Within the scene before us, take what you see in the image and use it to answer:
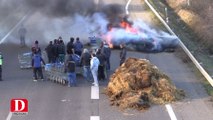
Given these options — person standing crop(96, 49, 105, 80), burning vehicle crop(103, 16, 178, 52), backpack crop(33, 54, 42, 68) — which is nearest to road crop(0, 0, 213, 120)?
person standing crop(96, 49, 105, 80)

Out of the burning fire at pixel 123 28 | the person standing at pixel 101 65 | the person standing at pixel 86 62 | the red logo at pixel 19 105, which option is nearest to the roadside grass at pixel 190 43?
the burning fire at pixel 123 28

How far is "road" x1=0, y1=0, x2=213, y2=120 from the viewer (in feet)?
56.1

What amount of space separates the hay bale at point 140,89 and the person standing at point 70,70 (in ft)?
5.16

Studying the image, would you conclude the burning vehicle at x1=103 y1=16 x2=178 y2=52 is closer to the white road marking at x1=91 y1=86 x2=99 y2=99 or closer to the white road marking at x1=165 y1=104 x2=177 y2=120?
the white road marking at x1=91 y1=86 x2=99 y2=99

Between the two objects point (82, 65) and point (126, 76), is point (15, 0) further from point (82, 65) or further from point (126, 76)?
point (126, 76)

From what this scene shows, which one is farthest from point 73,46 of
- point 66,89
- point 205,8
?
point 205,8

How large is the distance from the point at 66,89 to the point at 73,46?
373cm

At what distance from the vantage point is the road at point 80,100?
1709 centimetres

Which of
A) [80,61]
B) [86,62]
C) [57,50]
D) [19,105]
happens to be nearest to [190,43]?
[57,50]

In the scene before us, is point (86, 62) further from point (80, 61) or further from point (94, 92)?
point (94, 92)

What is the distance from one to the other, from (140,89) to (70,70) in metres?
2.93

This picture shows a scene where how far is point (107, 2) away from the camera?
42375 millimetres

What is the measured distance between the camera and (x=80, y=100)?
1858 cm

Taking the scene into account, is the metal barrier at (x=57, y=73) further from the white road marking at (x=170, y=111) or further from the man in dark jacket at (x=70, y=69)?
the white road marking at (x=170, y=111)
